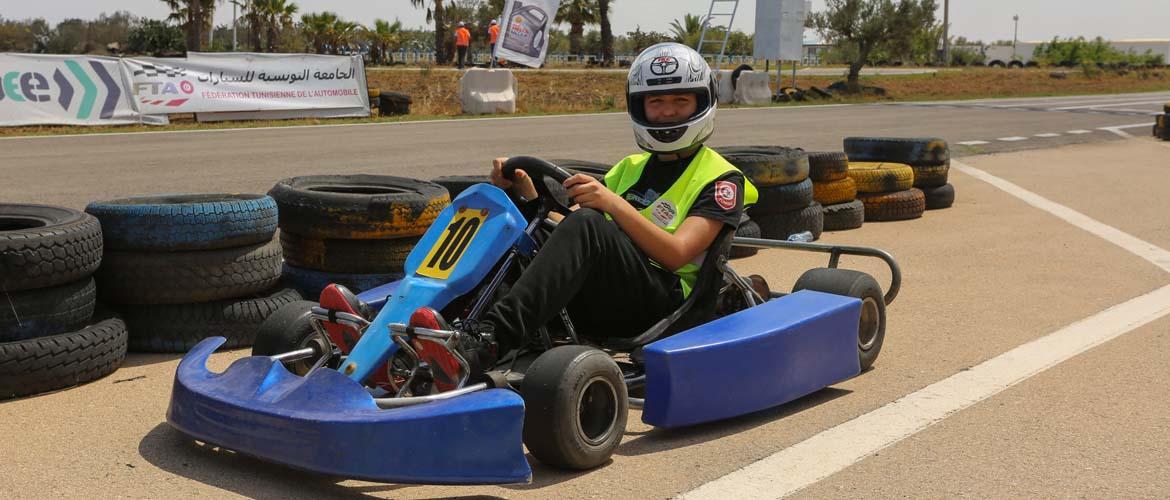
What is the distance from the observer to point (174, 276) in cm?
483

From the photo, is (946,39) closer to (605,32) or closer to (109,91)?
(605,32)

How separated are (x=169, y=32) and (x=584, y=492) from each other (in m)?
47.3

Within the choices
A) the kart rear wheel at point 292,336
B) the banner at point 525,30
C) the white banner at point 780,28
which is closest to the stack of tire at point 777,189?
the kart rear wheel at point 292,336

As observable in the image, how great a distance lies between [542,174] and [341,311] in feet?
2.75

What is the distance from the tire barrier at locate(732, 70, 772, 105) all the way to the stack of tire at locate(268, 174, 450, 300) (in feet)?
72.6

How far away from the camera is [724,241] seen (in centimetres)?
431

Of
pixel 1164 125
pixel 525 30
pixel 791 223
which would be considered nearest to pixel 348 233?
pixel 791 223

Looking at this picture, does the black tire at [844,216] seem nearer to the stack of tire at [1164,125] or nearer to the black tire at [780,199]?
the black tire at [780,199]

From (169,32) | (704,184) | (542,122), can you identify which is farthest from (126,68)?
(169,32)

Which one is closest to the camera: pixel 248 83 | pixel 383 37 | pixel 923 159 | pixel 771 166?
pixel 771 166

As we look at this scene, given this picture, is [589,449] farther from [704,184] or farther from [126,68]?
[126,68]

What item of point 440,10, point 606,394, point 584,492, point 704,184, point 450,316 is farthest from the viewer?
point 440,10

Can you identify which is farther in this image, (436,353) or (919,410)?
(919,410)

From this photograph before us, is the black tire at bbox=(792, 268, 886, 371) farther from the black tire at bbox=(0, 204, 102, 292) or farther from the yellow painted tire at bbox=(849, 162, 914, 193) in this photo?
the yellow painted tire at bbox=(849, 162, 914, 193)
